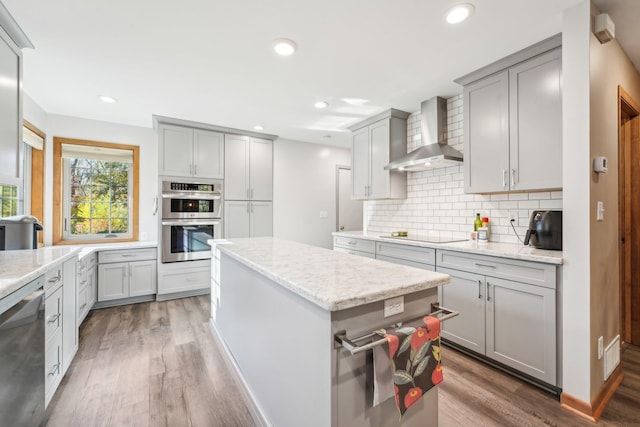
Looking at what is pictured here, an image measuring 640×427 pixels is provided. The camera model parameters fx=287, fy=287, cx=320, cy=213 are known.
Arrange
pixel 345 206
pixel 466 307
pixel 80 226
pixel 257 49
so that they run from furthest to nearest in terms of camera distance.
A: pixel 345 206 < pixel 80 226 < pixel 466 307 < pixel 257 49

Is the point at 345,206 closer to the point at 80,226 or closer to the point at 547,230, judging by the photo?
the point at 547,230

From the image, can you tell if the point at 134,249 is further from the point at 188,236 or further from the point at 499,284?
the point at 499,284

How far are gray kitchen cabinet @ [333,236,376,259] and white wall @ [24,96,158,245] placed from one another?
2754mm

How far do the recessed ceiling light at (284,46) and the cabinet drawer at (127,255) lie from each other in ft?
10.1

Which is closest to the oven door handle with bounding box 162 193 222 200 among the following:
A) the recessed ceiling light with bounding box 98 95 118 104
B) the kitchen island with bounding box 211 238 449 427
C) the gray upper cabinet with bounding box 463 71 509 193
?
the recessed ceiling light with bounding box 98 95 118 104

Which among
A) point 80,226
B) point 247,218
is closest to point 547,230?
point 247,218

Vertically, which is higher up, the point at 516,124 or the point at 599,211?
the point at 516,124

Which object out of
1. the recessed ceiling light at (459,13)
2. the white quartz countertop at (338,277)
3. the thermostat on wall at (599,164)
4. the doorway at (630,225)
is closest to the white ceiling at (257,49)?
the recessed ceiling light at (459,13)

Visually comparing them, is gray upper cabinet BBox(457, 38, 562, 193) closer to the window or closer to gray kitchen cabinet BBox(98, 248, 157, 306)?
gray kitchen cabinet BBox(98, 248, 157, 306)

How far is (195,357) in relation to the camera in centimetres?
242

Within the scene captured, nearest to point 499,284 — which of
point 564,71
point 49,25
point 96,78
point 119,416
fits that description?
point 564,71

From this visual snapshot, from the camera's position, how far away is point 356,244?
363cm

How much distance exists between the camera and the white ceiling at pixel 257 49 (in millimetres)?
1799

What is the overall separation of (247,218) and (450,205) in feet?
9.59
